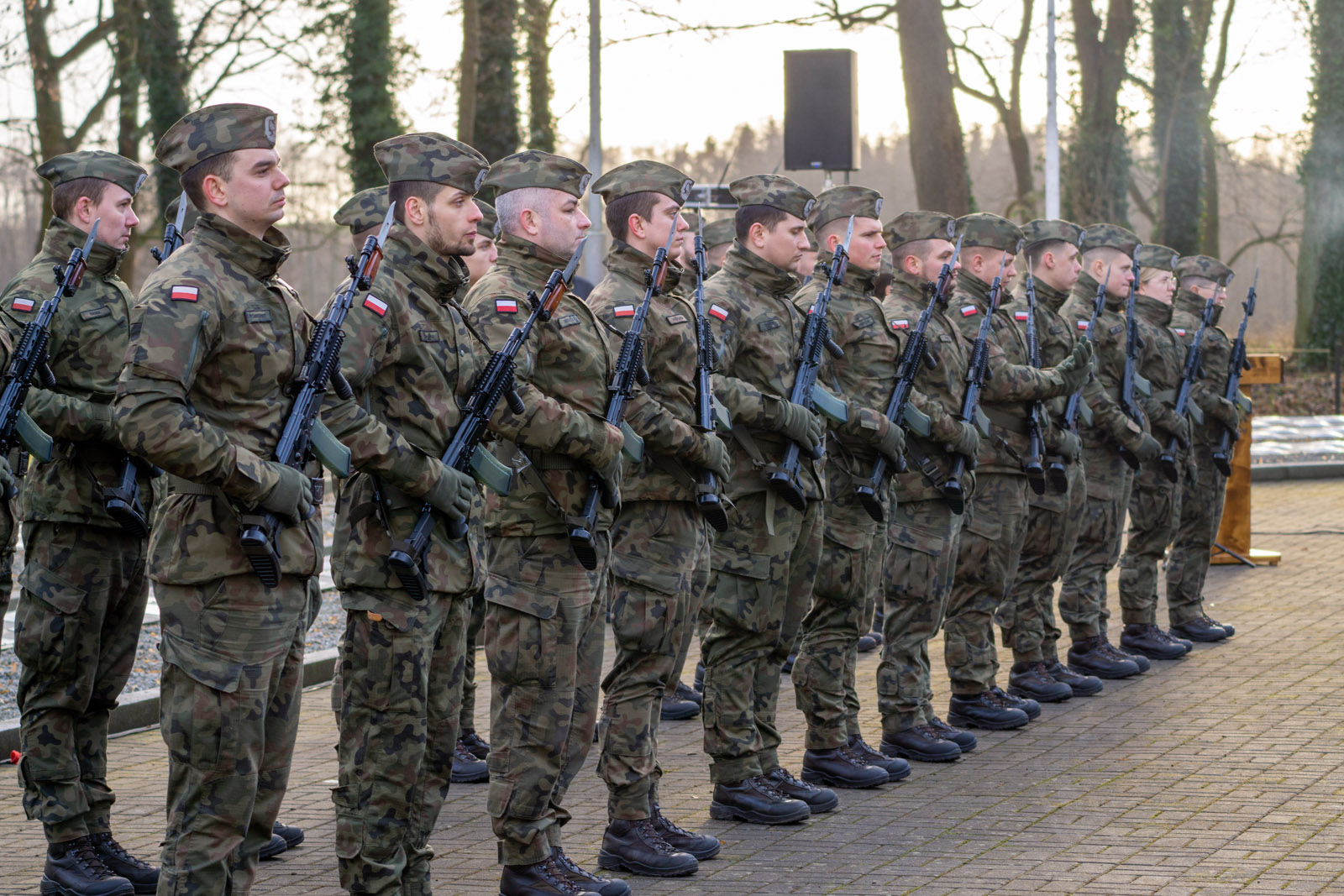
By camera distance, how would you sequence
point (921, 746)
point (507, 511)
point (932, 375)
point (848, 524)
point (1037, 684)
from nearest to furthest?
point (507, 511) < point (848, 524) < point (921, 746) < point (932, 375) < point (1037, 684)

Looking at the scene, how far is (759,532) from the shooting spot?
6.39 meters

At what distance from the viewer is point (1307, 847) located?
570 centimetres

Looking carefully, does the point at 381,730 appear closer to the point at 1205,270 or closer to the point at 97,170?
the point at 97,170

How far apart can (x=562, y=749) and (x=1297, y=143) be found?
2955 centimetres

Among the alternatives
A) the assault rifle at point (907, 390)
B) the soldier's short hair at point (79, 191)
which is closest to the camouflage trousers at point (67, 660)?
the soldier's short hair at point (79, 191)

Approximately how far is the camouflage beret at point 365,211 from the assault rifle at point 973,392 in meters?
2.80

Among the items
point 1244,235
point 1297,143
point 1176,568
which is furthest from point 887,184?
point 1176,568

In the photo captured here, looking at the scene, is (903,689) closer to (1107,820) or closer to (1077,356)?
(1107,820)

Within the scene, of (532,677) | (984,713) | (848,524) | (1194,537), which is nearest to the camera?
(532,677)

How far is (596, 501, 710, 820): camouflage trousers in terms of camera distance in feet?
18.8

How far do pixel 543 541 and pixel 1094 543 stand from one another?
4787 mm

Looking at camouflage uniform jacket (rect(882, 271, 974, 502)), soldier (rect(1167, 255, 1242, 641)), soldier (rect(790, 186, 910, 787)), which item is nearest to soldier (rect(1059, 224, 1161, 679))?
soldier (rect(1167, 255, 1242, 641))

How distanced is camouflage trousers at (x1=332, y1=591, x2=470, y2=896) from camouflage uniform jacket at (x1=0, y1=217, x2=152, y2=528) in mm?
1326

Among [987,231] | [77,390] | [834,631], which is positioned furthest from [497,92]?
[77,390]
